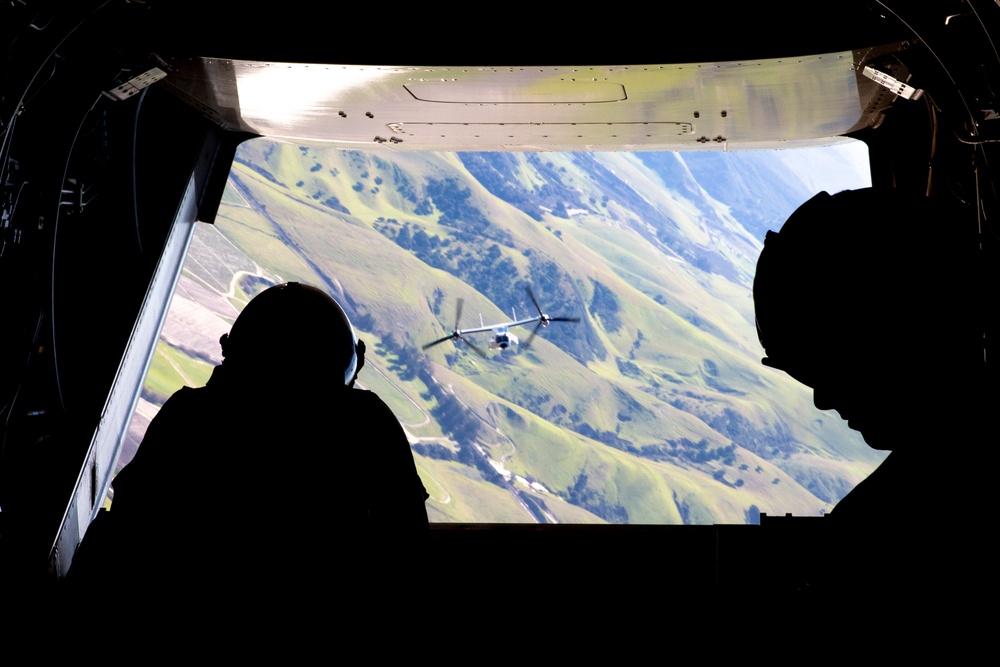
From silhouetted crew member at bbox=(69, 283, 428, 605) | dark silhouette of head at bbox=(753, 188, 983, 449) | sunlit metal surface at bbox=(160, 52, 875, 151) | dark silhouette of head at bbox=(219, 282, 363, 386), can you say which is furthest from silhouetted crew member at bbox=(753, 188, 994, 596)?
sunlit metal surface at bbox=(160, 52, 875, 151)

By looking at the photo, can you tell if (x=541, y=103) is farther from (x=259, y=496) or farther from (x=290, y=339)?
(x=259, y=496)

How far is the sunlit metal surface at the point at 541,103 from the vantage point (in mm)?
3734

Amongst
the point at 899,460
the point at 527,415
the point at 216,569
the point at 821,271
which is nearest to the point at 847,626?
the point at 899,460

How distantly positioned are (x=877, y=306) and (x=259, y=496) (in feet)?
3.83

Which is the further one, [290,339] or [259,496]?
[290,339]

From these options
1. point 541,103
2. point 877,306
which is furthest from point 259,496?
point 541,103

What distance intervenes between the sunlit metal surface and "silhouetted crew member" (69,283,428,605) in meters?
2.38

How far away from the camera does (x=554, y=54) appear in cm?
358

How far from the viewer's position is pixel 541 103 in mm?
4172

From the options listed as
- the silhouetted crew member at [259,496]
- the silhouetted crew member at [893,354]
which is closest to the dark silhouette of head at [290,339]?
the silhouetted crew member at [259,496]

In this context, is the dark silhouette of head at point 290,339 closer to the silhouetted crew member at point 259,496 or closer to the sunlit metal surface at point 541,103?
the silhouetted crew member at point 259,496

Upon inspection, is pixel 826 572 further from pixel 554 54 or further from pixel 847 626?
pixel 554 54

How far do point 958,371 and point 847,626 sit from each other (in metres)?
0.36

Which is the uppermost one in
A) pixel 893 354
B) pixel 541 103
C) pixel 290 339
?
pixel 541 103
